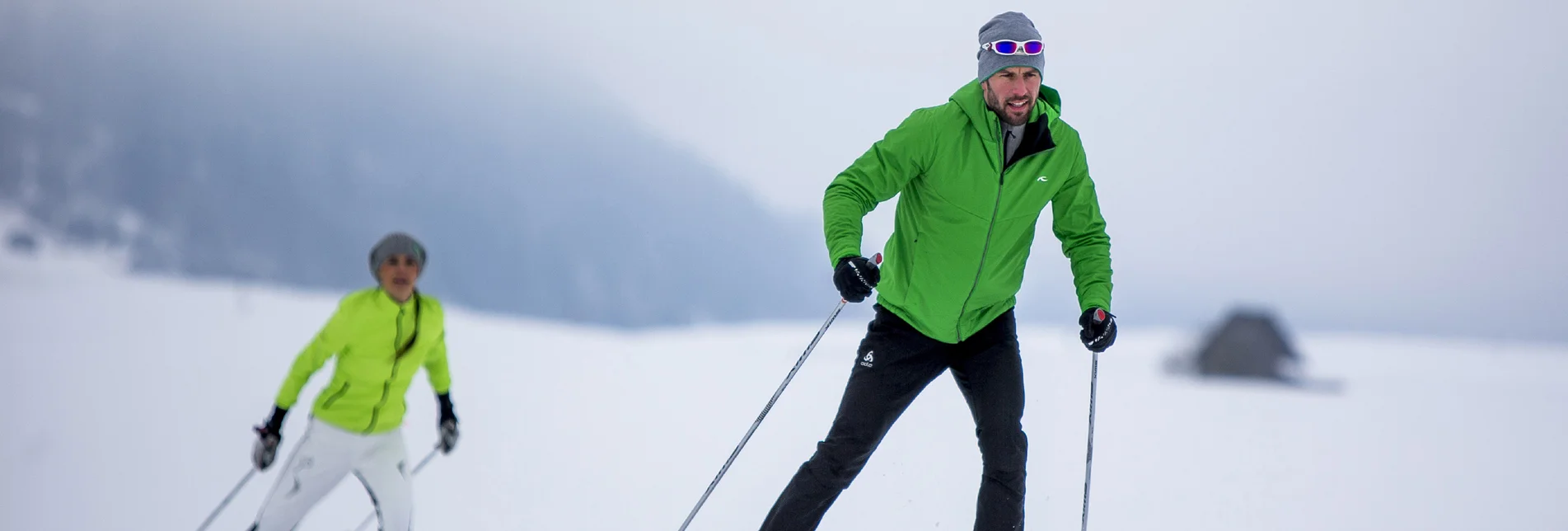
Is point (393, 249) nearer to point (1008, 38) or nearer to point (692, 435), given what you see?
point (1008, 38)

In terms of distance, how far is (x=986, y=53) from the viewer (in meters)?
2.31

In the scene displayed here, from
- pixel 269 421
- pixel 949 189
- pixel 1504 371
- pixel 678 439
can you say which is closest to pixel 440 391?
pixel 269 421

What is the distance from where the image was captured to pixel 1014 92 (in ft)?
7.32

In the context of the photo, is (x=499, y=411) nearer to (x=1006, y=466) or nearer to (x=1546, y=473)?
(x=1006, y=466)

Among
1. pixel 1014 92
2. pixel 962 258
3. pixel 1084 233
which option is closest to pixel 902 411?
pixel 962 258

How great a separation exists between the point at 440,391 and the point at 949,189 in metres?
1.60

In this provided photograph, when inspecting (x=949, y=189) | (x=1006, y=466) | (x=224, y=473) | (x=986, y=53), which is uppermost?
(x=986, y=53)

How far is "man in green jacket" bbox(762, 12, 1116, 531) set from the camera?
7.37ft

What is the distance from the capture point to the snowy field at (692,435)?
3934mm

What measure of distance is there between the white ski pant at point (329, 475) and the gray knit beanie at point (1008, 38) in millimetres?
1824

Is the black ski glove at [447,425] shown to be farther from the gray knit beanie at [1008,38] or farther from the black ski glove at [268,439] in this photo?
the gray knit beanie at [1008,38]

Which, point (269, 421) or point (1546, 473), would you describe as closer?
point (269, 421)

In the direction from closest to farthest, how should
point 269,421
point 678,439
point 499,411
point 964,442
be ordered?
point 269,421 < point 964,442 < point 678,439 < point 499,411

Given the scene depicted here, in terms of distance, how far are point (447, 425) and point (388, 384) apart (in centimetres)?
26
